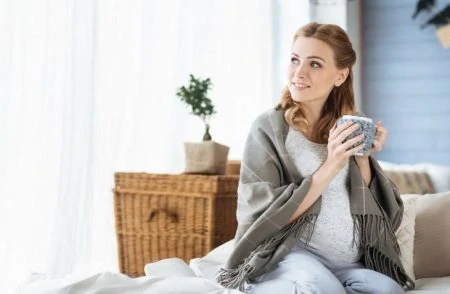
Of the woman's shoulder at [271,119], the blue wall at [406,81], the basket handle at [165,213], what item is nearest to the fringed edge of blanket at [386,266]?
the woman's shoulder at [271,119]

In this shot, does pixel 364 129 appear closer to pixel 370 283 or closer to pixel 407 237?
pixel 370 283

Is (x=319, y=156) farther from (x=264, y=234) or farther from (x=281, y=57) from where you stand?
(x=281, y=57)

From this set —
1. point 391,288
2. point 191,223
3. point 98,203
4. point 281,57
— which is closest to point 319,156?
point 391,288

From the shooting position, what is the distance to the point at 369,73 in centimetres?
406

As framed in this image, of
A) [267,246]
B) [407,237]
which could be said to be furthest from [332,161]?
[407,237]

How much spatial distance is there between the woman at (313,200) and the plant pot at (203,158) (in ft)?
2.32

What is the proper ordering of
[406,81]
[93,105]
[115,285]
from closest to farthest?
[115,285] → [93,105] → [406,81]

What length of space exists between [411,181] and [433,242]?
0.48 m

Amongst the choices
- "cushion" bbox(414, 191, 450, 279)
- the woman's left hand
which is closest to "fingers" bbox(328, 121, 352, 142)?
the woman's left hand

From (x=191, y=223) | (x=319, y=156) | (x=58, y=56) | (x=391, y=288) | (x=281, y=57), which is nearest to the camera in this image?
(x=391, y=288)

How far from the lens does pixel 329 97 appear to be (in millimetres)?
2234

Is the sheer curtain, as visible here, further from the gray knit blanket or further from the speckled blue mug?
the speckled blue mug

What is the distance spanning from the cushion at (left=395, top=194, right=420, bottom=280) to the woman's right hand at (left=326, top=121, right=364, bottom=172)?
0.48 metres

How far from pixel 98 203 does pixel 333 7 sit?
70.4 inches
